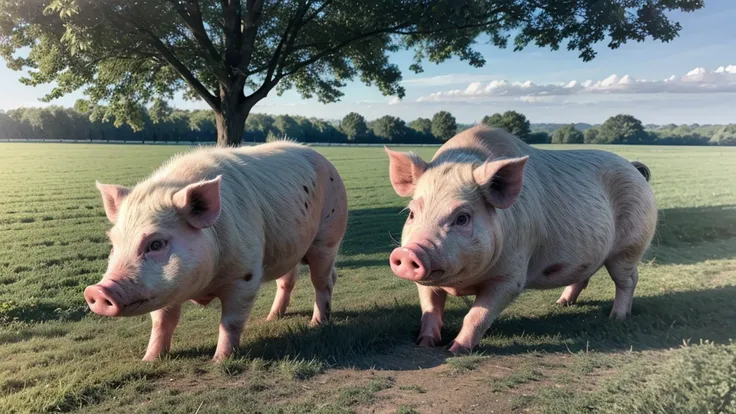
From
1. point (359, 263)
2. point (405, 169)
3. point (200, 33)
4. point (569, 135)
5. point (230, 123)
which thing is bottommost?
point (359, 263)

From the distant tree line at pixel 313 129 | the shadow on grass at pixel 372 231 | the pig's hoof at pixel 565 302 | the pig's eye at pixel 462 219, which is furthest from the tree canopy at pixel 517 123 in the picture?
the pig's eye at pixel 462 219

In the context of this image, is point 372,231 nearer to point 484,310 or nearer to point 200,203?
point 484,310

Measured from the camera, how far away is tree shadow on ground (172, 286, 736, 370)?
367cm

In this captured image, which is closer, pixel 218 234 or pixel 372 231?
pixel 218 234

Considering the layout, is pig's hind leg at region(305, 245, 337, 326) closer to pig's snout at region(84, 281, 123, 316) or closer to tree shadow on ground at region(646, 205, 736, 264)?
pig's snout at region(84, 281, 123, 316)

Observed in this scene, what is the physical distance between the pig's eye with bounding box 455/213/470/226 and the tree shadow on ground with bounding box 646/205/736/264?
5.86 m

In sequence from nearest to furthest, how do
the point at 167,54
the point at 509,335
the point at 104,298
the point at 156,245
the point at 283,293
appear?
the point at 104,298, the point at 156,245, the point at 509,335, the point at 283,293, the point at 167,54

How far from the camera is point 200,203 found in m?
3.24

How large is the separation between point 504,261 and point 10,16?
865cm

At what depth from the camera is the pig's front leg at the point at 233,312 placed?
3604 millimetres

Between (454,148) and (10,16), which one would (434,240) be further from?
(10,16)

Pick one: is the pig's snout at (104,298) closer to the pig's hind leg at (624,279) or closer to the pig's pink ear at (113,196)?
the pig's pink ear at (113,196)

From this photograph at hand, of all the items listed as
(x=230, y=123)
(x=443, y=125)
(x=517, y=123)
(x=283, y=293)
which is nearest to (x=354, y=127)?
(x=443, y=125)

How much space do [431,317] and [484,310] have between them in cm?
50
